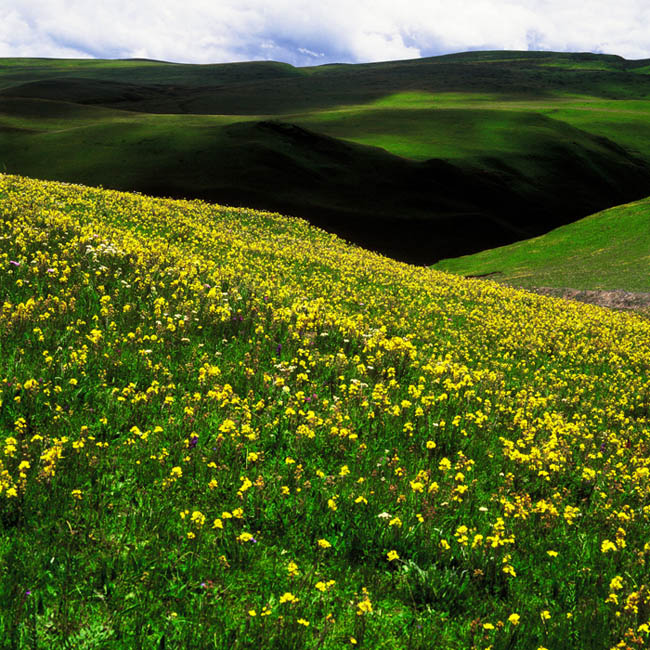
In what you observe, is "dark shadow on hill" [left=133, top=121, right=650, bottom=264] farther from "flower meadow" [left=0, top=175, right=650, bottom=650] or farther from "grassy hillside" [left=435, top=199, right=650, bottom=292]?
"flower meadow" [left=0, top=175, right=650, bottom=650]

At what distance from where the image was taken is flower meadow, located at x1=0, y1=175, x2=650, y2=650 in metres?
4.10

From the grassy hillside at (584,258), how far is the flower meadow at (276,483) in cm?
3455

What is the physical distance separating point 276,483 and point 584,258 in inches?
2104

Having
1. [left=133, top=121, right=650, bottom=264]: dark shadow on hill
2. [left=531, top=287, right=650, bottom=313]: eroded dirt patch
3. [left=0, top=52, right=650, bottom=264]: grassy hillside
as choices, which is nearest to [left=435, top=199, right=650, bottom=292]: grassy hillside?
[left=531, top=287, right=650, bottom=313]: eroded dirt patch

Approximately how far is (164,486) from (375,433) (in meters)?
2.98

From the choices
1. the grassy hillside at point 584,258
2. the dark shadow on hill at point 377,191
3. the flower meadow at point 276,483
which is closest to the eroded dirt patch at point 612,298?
the grassy hillside at point 584,258

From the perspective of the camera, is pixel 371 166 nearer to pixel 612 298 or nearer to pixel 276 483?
pixel 612 298

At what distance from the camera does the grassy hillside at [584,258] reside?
139 feet

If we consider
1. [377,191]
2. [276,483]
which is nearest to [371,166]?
[377,191]

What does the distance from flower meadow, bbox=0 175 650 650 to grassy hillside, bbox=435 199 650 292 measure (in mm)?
34547

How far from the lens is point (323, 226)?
70.8 metres

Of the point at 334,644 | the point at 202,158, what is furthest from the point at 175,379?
the point at 202,158

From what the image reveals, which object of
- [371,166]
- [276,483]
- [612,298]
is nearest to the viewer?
[276,483]

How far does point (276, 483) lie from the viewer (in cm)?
553
